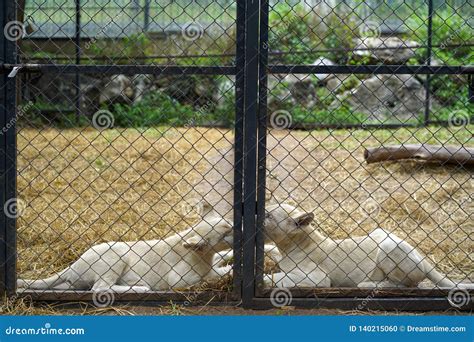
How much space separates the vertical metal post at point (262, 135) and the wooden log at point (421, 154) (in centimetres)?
346

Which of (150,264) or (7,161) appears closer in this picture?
(7,161)

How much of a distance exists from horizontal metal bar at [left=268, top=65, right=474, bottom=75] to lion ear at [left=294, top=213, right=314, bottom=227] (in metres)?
1.19

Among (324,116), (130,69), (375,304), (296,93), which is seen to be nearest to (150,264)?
(130,69)

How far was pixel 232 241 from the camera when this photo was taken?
502cm

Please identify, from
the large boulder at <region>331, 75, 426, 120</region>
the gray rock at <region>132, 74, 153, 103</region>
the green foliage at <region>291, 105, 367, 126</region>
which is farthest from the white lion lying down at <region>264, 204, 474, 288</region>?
the gray rock at <region>132, 74, 153, 103</region>

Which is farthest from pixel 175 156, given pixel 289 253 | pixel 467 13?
pixel 467 13

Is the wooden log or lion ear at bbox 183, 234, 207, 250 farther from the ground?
the wooden log

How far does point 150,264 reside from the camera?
5250mm

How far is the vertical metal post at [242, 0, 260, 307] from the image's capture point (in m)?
4.41

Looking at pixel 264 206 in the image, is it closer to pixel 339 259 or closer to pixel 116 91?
pixel 339 259

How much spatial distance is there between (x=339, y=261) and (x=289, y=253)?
0.38 m

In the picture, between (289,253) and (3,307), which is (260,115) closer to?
(289,253)

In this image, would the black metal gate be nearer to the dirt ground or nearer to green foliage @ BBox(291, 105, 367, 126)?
the dirt ground

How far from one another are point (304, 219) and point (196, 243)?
0.82 m
